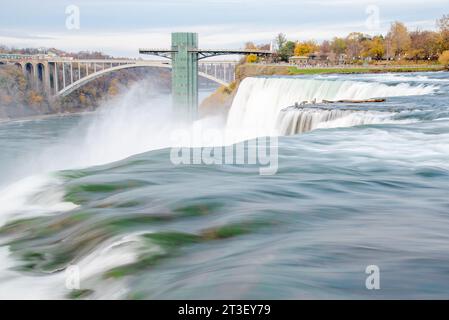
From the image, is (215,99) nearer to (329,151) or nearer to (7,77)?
(7,77)

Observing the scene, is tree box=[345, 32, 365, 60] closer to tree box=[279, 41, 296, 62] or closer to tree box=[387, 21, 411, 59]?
tree box=[387, 21, 411, 59]

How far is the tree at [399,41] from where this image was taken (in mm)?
61094

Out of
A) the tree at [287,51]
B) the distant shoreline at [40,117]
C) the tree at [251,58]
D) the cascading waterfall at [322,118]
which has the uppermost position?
the tree at [287,51]

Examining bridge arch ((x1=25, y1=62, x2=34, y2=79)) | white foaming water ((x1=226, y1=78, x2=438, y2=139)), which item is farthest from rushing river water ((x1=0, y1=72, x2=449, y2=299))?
bridge arch ((x1=25, y1=62, x2=34, y2=79))

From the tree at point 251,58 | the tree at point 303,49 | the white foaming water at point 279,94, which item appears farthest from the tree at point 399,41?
the white foaming water at point 279,94

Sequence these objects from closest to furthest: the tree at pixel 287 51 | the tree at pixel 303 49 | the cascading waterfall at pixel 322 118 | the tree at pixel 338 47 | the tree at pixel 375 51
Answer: the cascading waterfall at pixel 322 118
the tree at pixel 375 51
the tree at pixel 287 51
the tree at pixel 303 49
the tree at pixel 338 47

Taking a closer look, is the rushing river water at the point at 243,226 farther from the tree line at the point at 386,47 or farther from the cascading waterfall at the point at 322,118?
the tree line at the point at 386,47

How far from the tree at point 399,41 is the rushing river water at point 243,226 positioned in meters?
49.0

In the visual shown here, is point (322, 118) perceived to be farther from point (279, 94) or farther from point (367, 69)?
point (367, 69)

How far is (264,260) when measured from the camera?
19.6 feet

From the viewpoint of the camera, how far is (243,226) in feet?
23.8

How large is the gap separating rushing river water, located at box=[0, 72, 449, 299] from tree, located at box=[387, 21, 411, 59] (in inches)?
1928

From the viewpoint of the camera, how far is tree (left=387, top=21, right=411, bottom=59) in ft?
200

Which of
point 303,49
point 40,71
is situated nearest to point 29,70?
point 40,71
